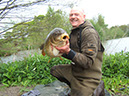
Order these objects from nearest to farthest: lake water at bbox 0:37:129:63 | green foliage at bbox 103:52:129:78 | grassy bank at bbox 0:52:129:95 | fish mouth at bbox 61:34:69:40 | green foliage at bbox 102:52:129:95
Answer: fish mouth at bbox 61:34:69:40 → green foliage at bbox 102:52:129:95 → grassy bank at bbox 0:52:129:95 → green foliage at bbox 103:52:129:78 → lake water at bbox 0:37:129:63

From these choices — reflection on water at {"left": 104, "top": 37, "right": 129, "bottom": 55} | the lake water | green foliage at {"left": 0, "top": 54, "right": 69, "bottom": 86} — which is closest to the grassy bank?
green foliage at {"left": 0, "top": 54, "right": 69, "bottom": 86}

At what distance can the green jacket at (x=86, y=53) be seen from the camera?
1.46 metres

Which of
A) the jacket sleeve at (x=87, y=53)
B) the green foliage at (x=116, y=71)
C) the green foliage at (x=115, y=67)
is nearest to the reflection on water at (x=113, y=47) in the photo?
the green foliage at (x=116, y=71)

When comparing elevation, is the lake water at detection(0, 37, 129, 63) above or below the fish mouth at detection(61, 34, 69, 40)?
below

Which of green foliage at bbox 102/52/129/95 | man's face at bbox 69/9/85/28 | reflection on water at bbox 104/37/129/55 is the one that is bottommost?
green foliage at bbox 102/52/129/95

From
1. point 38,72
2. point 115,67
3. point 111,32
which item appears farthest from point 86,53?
point 111,32

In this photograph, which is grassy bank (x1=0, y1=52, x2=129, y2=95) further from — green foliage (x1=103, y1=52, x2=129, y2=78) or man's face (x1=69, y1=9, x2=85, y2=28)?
man's face (x1=69, y1=9, x2=85, y2=28)

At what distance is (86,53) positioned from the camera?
1.47m

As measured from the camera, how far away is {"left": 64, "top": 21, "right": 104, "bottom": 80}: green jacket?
57.5 inches

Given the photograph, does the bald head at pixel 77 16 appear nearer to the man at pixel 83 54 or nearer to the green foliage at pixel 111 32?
the man at pixel 83 54

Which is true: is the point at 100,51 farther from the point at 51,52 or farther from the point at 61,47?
the point at 51,52

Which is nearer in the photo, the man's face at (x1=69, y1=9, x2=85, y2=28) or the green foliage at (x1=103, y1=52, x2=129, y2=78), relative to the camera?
the man's face at (x1=69, y1=9, x2=85, y2=28)

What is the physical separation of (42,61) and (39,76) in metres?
0.59

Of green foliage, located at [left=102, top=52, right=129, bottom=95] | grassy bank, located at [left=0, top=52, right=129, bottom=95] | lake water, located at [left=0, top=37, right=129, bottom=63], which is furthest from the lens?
lake water, located at [left=0, top=37, right=129, bottom=63]
